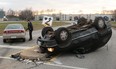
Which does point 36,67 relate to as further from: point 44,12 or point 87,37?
point 44,12

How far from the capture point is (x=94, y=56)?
456 inches

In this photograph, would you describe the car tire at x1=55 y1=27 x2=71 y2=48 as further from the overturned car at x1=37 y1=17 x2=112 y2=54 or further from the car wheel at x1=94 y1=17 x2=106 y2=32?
the car wheel at x1=94 y1=17 x2=106 y2=32

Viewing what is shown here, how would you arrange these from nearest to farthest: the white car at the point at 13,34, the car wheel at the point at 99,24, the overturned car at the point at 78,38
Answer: the overturned car at the point at 78,38 < the car wheel at the point at 99,24 < the white car at the point at 13,34

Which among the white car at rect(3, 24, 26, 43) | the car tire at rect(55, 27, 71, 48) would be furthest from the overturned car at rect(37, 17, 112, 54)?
the white car at rect(3, 24, 26, 43)

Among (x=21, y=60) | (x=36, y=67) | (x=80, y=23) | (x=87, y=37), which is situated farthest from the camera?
(x=80, y=23)

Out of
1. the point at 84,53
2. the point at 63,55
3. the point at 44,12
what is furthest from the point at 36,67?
the point at 44,12

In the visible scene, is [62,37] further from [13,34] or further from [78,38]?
[13,34]

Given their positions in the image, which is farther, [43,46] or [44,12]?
[44,12]

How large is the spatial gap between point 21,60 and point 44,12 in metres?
182

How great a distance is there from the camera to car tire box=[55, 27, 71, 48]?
1104 cm

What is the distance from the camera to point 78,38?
11625 mm

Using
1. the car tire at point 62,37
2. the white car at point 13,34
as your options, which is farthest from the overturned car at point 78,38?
the white car at point 13,34

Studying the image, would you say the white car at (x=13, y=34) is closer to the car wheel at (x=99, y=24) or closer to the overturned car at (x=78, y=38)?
the overturned car at (x=78, y=38)

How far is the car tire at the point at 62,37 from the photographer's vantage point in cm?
1104
